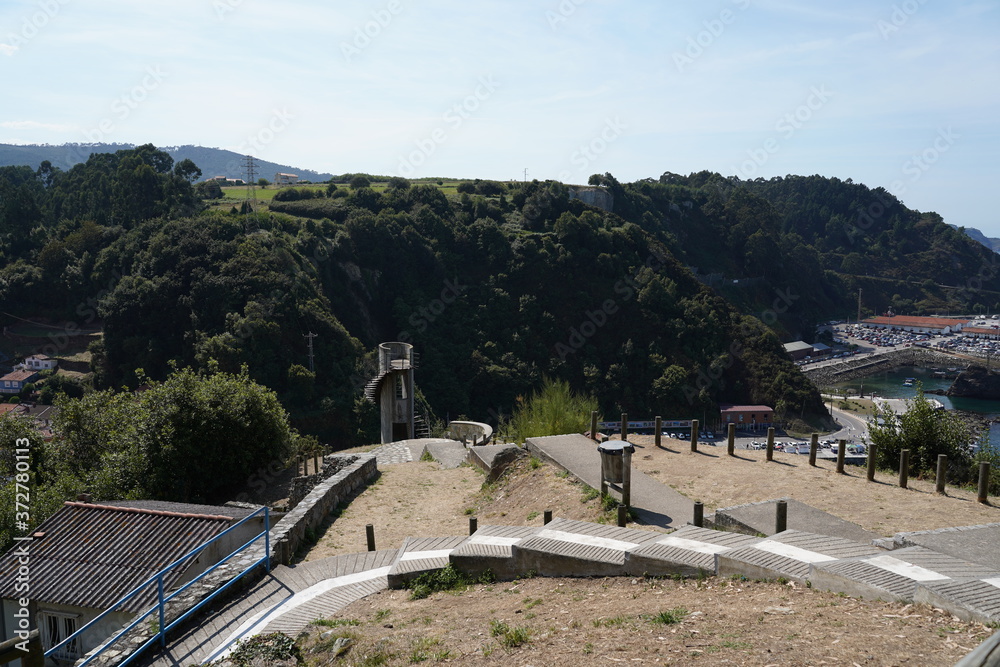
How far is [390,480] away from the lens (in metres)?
13.5

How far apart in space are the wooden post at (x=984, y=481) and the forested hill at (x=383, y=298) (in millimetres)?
35175

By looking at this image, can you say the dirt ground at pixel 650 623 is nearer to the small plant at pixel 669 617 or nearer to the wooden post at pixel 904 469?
the small plant at pixel 669 617

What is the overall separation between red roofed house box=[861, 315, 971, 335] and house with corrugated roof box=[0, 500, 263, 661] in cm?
11116

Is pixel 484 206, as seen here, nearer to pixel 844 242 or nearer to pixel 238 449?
pixel 238 449

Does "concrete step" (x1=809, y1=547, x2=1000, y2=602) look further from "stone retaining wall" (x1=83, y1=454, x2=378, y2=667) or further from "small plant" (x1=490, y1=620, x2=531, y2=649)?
"stone retaining wall" (x1=83, y1=454, x2=378, y2=667)

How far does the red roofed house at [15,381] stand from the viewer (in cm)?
4372

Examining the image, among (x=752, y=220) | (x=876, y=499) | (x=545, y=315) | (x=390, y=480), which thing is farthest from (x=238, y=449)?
(x=752, y=220)

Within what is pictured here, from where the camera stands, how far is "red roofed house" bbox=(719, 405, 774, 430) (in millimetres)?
54969

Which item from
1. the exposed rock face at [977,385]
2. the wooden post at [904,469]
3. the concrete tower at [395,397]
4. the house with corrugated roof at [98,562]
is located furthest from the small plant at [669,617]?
the exposed rock face at [977,385]

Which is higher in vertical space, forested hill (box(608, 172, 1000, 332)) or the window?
forested hill (box(608, 172, 1000, 332))

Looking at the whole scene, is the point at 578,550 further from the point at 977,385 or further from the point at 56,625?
the point at 977,385

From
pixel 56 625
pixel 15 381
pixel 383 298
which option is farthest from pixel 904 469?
pixel 383 298

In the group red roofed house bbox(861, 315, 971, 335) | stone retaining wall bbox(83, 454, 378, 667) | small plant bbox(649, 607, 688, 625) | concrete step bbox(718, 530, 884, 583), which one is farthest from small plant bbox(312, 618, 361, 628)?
red roofed house bbox(861, 315, 971, 335)

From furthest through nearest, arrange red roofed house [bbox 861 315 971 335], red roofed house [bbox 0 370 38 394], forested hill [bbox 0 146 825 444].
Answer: red roofed house [bbox 861 315 971 335], forested hill [bbox 0 146 825 444], red roofed house [bbox 0 370 38 394]
